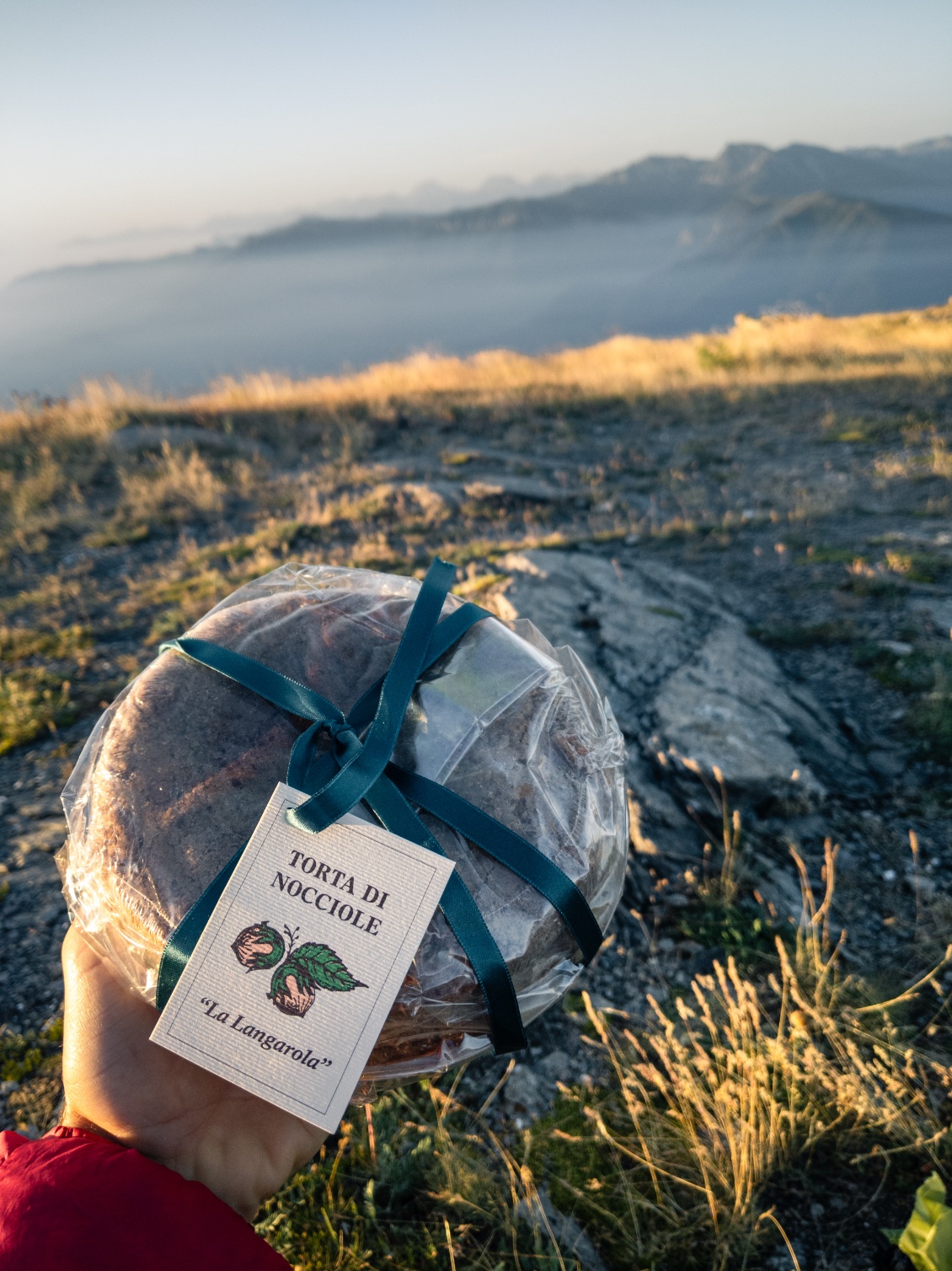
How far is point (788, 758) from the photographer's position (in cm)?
310

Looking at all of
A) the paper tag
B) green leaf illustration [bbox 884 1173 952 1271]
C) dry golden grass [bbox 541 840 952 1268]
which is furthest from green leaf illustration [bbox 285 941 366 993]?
green leaf illustration [bbox 884 1173 952 1271]

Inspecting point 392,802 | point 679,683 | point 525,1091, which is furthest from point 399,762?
point 679,683

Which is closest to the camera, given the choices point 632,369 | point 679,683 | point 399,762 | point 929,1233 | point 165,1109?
point 165,1109

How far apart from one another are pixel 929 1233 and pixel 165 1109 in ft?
5.63

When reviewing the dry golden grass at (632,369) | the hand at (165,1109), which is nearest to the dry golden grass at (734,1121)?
the hand at (165,1109)

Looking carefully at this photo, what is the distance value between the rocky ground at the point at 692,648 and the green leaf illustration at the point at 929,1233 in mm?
188

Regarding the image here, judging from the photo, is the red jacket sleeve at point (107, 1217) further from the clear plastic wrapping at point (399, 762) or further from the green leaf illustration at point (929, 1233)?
the green leaf illustration at point (929, 1233)

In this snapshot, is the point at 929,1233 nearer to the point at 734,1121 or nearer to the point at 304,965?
the point at 734,1121

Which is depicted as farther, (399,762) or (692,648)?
(692,648)

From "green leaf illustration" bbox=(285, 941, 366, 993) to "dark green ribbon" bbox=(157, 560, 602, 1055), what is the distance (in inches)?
7.1

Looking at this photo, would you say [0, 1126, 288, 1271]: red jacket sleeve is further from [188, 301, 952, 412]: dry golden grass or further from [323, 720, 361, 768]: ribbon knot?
[188, 301, 952, 412]: dry golden grass

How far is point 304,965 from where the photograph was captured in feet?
3.94

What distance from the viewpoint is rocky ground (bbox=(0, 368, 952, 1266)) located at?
8.48 ft

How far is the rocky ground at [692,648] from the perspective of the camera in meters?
2.58
